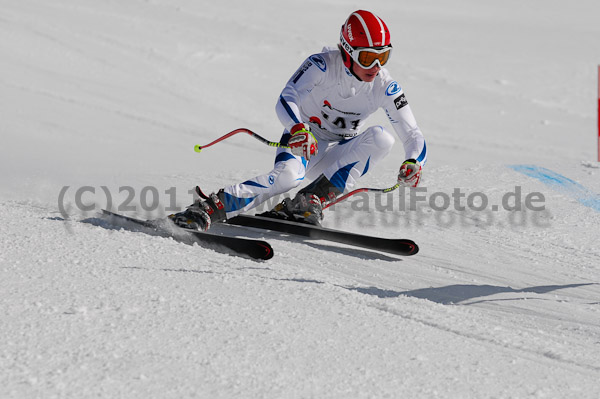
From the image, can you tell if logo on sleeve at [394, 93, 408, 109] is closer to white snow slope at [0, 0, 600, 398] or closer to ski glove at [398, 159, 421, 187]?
ski glove at [398, 159, 421, 187]

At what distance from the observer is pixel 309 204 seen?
17.9 ft

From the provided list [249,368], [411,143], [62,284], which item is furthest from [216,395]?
[411,143]

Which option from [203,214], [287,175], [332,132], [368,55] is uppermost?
[368,55]

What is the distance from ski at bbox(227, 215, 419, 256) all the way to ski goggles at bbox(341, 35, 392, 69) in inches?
46.5

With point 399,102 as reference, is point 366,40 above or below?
above

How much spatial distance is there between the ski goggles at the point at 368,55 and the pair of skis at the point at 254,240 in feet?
3.88

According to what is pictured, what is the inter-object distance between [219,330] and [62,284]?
927mm

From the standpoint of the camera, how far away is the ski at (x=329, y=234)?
16.5 ft

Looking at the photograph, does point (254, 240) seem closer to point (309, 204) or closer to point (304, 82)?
point (309, 204)

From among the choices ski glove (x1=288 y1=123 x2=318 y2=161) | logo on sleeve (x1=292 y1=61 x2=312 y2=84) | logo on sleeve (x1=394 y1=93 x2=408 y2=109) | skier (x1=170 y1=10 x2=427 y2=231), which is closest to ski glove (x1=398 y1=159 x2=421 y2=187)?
skier (x1=170 y1=10 x2=427 y2=231)

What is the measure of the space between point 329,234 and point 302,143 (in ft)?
2.47

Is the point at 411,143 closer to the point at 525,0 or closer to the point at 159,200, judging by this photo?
the point at 159,200

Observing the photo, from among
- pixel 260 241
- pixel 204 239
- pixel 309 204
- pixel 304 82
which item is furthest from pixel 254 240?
pixel 304 82

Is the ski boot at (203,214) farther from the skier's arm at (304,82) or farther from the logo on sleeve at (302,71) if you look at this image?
the logo on sleeve at (302,71)
